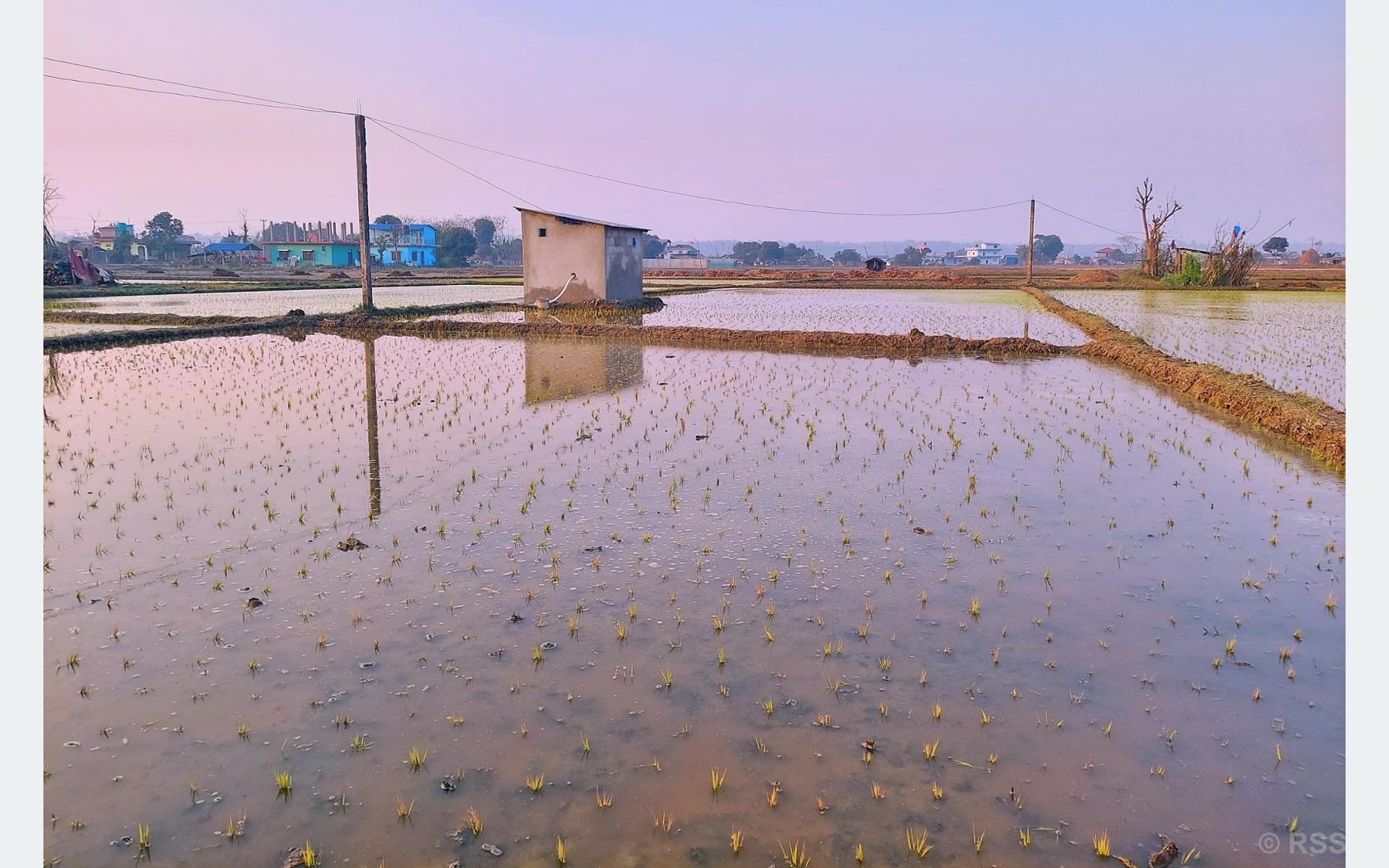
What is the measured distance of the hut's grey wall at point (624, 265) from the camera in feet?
85.3

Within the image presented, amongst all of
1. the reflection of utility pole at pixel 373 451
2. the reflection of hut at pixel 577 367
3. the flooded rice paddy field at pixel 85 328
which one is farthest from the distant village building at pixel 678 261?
the reflection of utility pole at pixel 373 451

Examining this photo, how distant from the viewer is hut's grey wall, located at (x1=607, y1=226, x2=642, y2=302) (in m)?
26.0

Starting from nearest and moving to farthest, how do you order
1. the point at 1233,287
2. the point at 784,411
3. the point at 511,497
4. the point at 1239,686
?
the point at 1239,686 < the point at 511,497 < the point at 784,411 < the point at 1233,287

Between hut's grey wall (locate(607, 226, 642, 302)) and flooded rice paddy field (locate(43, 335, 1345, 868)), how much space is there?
16.9 metres

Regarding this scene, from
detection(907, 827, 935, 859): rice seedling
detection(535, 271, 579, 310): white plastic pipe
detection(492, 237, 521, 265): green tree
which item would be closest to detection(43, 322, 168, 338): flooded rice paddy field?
detection(535, 271, 579, 310): white plastic pipe

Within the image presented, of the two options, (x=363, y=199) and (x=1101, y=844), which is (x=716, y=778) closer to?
(x=1101, y=844)

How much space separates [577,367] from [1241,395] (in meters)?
10.1

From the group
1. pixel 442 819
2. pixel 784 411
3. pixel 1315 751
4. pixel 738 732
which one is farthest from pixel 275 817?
pixel 784 411

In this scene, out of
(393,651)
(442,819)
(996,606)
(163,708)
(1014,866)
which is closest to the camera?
(1014,866)

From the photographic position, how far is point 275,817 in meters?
3.35

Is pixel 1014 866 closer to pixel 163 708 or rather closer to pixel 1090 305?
pixel 163 708

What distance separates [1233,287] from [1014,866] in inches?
1620

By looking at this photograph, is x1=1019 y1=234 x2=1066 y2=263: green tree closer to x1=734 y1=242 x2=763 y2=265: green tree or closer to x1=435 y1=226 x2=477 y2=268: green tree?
x1=734 y1=242 x2=763 y2=265: green tree

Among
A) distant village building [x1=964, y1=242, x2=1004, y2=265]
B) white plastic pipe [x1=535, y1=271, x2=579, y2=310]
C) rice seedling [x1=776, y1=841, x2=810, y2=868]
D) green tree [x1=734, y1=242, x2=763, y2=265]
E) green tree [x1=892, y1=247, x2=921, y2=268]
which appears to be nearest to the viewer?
rice seedling [x1=776, y1=841, x2=810, y2=868]
